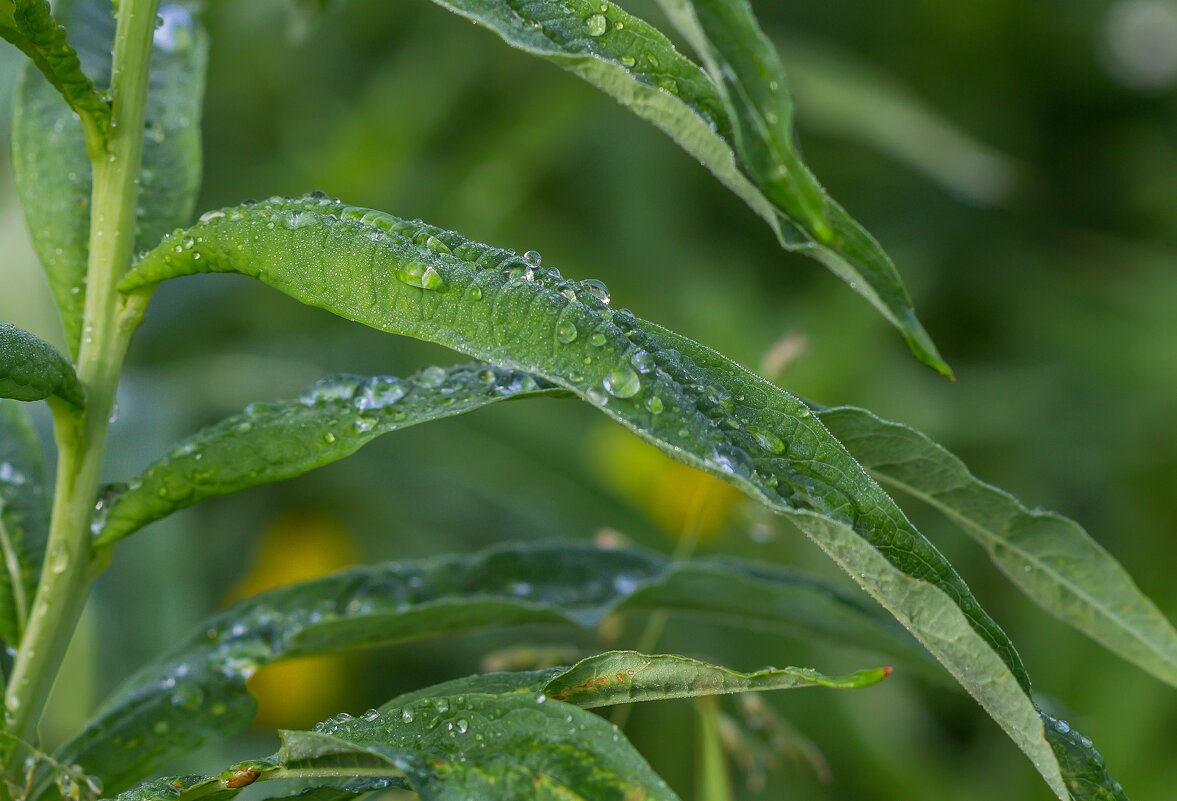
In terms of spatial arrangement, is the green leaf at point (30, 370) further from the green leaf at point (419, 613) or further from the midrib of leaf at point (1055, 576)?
the midrib of leaf at point (1055, 576)

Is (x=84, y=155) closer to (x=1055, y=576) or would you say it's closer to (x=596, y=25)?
(x=596, y=25)

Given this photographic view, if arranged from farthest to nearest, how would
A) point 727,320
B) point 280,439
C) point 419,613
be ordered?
point 727,320
point 419,613
point 280,439

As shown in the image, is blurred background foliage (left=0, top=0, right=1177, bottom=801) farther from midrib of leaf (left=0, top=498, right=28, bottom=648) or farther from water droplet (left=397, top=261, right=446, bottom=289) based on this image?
water droplet (left=397, top=261, right=446, bottom=289)

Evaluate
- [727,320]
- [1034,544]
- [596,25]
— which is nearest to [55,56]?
[596,25]

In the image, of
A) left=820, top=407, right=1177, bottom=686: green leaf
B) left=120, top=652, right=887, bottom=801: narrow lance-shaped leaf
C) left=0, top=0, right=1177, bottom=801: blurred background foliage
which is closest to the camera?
left=120, top=652, right=887, bottom=801: narrow lance-shaped leaf

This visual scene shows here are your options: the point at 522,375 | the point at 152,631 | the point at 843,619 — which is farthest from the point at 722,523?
the point at 522,375

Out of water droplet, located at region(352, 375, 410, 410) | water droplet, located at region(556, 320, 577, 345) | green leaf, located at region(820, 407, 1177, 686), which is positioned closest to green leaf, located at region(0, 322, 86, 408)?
water droplet, located at region(352, 375, 410, 410)
